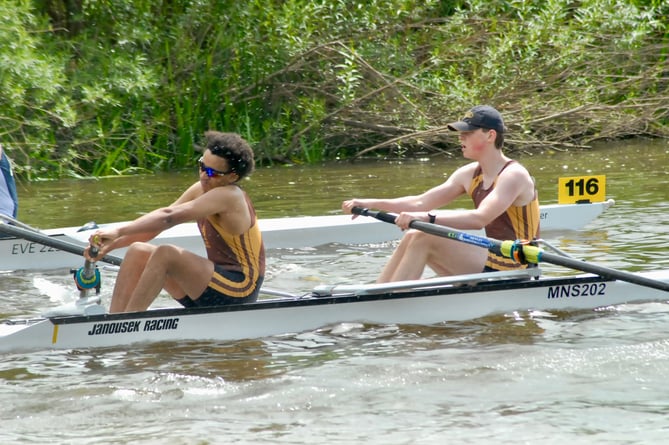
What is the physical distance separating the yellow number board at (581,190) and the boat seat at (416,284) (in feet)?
12.8

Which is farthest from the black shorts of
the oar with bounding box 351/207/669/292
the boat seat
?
the oar with bounding box 351/207/669/292

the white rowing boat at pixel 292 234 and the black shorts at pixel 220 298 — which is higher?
the black shorts at pixel 220 298

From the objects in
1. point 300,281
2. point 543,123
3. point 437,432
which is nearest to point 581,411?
point 437,432

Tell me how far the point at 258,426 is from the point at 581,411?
1.58 m

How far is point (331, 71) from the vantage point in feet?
56.6

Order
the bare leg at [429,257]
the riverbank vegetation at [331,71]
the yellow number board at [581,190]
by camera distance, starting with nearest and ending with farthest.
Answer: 1. the bare leg at [429,257]
2. the yellow number board at [581,190]
3. the riverbank vegetation at [331,71]

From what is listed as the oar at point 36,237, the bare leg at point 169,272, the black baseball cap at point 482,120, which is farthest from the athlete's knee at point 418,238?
the oar at point 36,237

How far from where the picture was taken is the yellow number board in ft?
34.4

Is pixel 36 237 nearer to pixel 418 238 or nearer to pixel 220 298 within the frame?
pixel 220 298

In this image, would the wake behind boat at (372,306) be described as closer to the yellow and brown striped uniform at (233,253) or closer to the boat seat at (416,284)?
the boat seat at (416,284)

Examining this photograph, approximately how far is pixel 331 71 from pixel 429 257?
1068 cm

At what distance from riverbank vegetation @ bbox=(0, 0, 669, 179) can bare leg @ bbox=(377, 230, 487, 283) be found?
31.7 ft

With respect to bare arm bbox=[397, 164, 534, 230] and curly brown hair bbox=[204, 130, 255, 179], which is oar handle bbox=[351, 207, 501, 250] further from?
curly brown hair bbox=[204, 130, 255, 179]

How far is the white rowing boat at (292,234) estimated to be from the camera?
31.1ft
